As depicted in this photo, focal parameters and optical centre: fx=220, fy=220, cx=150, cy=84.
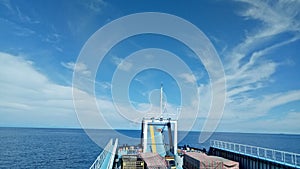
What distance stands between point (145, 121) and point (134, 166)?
985cm

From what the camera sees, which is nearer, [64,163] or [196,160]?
[196,160]

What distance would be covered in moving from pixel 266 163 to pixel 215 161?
3.89 m

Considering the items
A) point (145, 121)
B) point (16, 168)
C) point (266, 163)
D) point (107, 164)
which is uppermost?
point (145, 121)

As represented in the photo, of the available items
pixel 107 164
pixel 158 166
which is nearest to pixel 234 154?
pixel 158 166

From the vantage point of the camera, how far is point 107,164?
16859mm

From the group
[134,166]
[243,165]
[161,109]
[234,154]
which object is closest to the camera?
[134,166]

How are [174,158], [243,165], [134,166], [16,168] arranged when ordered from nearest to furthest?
[134,166]
[243,165]
[174,158]
[16,168]

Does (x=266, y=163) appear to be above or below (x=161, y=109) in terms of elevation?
below

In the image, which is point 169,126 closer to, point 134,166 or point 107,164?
point 107,164

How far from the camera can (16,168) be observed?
1374 inches

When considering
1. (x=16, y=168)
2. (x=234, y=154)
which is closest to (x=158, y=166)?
(x=234, y=154)

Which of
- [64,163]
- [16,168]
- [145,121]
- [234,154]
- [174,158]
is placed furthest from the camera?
[64,163]

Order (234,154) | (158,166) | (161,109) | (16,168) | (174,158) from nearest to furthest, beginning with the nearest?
1. (158,166)
2. (234,154)
3. (174,158)
4. (161,109)
5. (16,168)

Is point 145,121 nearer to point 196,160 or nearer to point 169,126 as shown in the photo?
point 169,126
